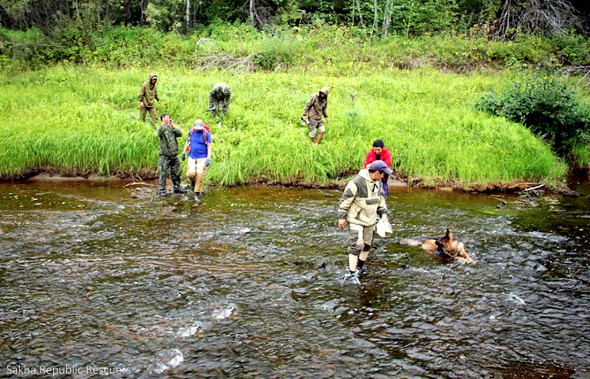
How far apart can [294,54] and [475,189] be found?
13.9m

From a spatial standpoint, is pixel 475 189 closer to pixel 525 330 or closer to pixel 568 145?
pixel 568 145

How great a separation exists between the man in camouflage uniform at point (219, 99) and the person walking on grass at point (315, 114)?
2.84 metres

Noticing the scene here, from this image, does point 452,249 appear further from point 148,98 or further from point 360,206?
point 148,98

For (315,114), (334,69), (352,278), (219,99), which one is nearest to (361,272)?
(352,278)

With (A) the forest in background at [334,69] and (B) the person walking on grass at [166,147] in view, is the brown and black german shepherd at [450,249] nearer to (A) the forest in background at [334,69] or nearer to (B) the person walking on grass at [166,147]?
(A) the forest in background at [334,69]

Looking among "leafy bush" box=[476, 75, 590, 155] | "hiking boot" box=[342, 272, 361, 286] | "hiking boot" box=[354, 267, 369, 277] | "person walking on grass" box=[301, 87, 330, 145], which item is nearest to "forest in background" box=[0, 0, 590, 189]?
"leafy bush" box=[476, 75, 590, 155]

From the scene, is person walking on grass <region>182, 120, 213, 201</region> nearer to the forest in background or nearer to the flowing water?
the flowing water

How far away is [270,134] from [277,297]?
30.6 feet

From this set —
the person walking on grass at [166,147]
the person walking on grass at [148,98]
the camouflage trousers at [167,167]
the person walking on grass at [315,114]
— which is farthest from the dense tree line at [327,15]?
the camouflage trousers at [167,167]

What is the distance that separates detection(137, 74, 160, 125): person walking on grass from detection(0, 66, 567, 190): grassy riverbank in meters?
0.50

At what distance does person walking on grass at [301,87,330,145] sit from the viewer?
15422 millimetres

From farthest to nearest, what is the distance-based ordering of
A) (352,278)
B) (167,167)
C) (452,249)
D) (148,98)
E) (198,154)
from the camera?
(148,98)
(167,167)
(198,154)
(452,249)
(352,278)

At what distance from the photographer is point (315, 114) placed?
15523 millimetres

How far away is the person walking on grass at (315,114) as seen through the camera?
1542 centimetres
